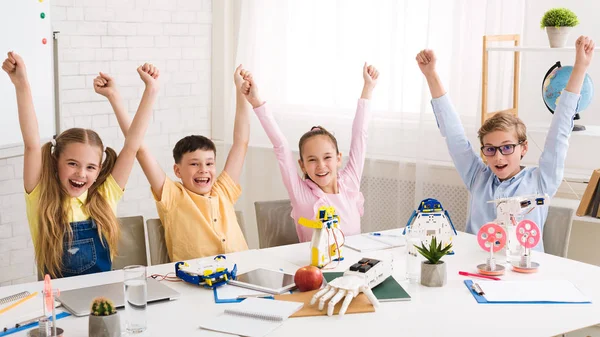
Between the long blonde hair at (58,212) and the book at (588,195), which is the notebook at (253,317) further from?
the book at (588,195)

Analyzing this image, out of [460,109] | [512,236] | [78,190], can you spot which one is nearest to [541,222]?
[512,236]

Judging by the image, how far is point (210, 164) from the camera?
316 centimetres

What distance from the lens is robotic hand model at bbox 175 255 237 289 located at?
235 centimetres

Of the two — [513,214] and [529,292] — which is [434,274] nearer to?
[529,292]

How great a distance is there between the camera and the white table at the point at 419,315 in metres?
2.03

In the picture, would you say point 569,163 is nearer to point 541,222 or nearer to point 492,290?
point 541,222

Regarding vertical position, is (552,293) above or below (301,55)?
below

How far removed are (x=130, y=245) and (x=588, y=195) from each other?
2073 mm

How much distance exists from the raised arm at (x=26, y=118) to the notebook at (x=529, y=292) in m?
1.56

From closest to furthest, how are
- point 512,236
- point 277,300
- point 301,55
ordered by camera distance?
point 277,300, point 512,236, point 301,55

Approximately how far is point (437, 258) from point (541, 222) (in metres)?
0.94

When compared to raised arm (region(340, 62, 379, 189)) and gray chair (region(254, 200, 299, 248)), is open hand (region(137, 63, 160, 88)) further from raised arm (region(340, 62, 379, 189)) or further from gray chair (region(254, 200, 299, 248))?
raised arm (region(340, 62, 379, 189))

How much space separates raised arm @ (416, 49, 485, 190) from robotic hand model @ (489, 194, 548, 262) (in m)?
0.68

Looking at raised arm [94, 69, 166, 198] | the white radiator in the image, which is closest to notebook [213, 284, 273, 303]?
raised arm [94, 69, 166, 198]
